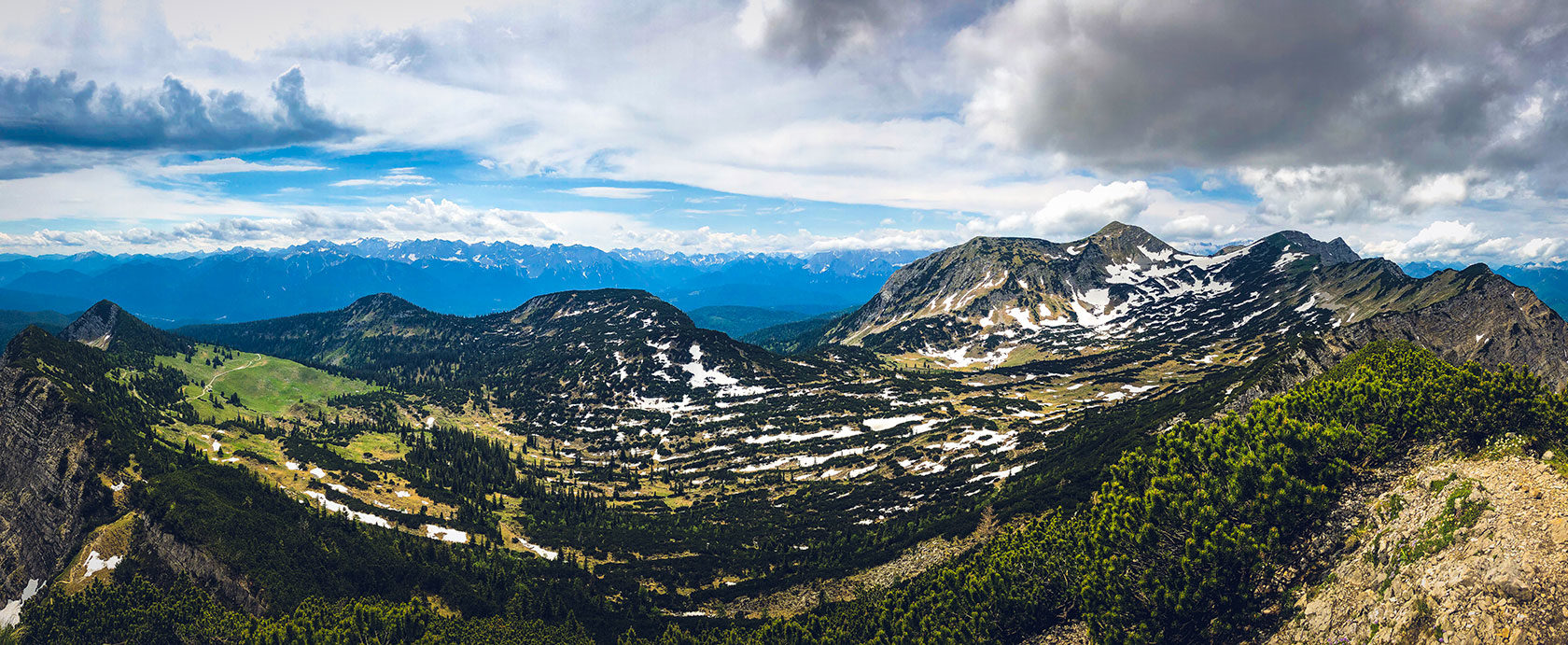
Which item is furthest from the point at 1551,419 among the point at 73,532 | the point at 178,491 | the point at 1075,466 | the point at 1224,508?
the point at 73,532

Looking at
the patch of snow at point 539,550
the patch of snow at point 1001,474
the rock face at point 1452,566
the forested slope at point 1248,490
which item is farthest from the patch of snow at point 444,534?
the rock face at point 1452,566

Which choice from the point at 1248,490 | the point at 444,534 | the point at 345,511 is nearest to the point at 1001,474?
the point at 1248,490

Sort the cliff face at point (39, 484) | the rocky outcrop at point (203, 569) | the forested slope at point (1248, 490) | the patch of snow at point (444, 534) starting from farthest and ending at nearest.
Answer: the patch of snow at point (444, 534)
the cliff face at point (39, 484)
the rocky outcrop at point (203, 569)
the forested slope at point (1248, 490)

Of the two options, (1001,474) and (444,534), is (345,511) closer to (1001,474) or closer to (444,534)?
(444,534)

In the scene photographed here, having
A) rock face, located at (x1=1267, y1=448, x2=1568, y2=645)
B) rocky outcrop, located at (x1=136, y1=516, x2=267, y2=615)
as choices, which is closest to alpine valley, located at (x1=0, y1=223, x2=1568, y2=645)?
rock face, located at (x1=1267, y1=448, x2=1568, y2=645)

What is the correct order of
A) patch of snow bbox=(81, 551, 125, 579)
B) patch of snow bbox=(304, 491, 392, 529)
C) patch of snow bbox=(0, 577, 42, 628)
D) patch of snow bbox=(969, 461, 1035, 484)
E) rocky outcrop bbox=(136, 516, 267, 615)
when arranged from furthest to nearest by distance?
patch of snow bbox=(969, 461, 1035, 484)
patch of snow bbox=(304, 491, 392, 529)
patch of snow bbox=(0, 577, 42, 628)
patch of snow bbox=(81, 551, 125, 579)
rocky outcrop bbox=(136, 516, 267, 615)

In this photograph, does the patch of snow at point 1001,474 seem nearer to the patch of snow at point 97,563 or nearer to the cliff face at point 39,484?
the patch of snow at point 97,563

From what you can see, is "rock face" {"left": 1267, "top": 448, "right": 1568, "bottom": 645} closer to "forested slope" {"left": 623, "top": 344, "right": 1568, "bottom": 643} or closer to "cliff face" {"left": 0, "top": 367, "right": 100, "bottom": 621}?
"forested slope" {"left": 623, "top": 344, "right": 1568, "bottom": 643}
